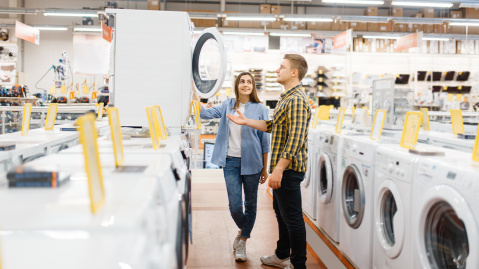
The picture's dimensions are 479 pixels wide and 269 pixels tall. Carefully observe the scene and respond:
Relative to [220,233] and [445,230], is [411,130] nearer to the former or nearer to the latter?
[445,230]

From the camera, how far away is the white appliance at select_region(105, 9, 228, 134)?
298 cm

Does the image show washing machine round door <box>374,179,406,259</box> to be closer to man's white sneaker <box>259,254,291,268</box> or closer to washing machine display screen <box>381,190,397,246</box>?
washing machine display screen <box>381,190,397,246</box>

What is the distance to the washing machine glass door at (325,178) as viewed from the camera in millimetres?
3795

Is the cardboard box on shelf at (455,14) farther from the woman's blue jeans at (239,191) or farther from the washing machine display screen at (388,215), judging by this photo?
the washing machine display screen at (388,215)

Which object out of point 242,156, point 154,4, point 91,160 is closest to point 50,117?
point 242,156

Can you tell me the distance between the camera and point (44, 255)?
907 millimetres

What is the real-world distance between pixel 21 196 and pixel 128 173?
0.40 m

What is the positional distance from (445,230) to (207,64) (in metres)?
1.91

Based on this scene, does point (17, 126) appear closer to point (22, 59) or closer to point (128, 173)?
point (22, 59)

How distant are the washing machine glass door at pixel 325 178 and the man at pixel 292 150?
0.95 m

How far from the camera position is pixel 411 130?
2812 millimetres

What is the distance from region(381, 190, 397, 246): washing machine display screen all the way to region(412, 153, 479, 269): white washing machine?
41cm

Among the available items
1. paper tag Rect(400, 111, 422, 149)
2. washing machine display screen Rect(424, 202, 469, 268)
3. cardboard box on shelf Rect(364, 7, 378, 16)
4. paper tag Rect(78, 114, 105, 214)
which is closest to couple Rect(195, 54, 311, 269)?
paper tag Rect(400, 111, 422, 149)

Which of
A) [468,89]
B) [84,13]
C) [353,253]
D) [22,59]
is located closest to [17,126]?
[84,13]
